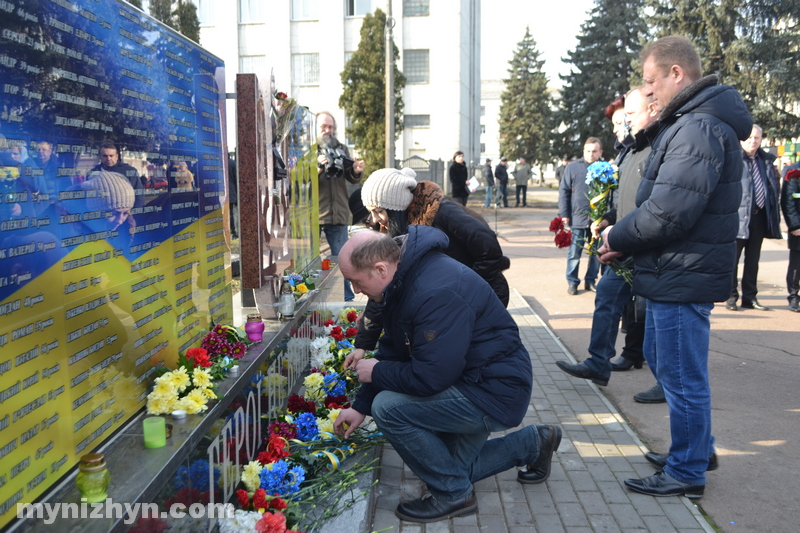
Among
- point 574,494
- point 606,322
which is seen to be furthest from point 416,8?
point 574,494

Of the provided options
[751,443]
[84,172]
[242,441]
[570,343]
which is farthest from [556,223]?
[84,172]

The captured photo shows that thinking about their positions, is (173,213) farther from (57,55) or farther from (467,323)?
(467,323)

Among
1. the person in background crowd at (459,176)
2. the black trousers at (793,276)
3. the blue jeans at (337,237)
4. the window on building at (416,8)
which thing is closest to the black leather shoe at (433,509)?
the blue jeans at (337,237)

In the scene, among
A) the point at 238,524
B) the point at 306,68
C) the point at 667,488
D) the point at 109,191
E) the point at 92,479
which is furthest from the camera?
the point at 306,68

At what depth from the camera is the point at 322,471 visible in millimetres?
3426

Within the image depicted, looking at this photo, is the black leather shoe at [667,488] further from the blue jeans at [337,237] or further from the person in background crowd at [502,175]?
the person in background crowd at [502,175]

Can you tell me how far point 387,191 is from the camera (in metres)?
4.04

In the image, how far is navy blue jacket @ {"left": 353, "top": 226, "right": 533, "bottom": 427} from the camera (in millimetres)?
2934

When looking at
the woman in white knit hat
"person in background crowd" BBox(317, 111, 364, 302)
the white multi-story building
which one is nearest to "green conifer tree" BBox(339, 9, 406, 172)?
the white multi-story building

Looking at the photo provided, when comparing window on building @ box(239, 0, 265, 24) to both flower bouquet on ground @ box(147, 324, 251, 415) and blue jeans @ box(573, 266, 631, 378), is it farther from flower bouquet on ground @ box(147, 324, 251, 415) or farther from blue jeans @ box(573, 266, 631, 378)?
flower bouquet on ground @ box(147, 324, 251, 415)

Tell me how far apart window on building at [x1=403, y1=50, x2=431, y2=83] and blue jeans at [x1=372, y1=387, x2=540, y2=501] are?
31895 millimetres

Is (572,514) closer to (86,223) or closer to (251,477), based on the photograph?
(251,477)

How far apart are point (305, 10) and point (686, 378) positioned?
32.7m

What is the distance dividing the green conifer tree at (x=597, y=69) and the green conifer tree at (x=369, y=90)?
36.9 ft
